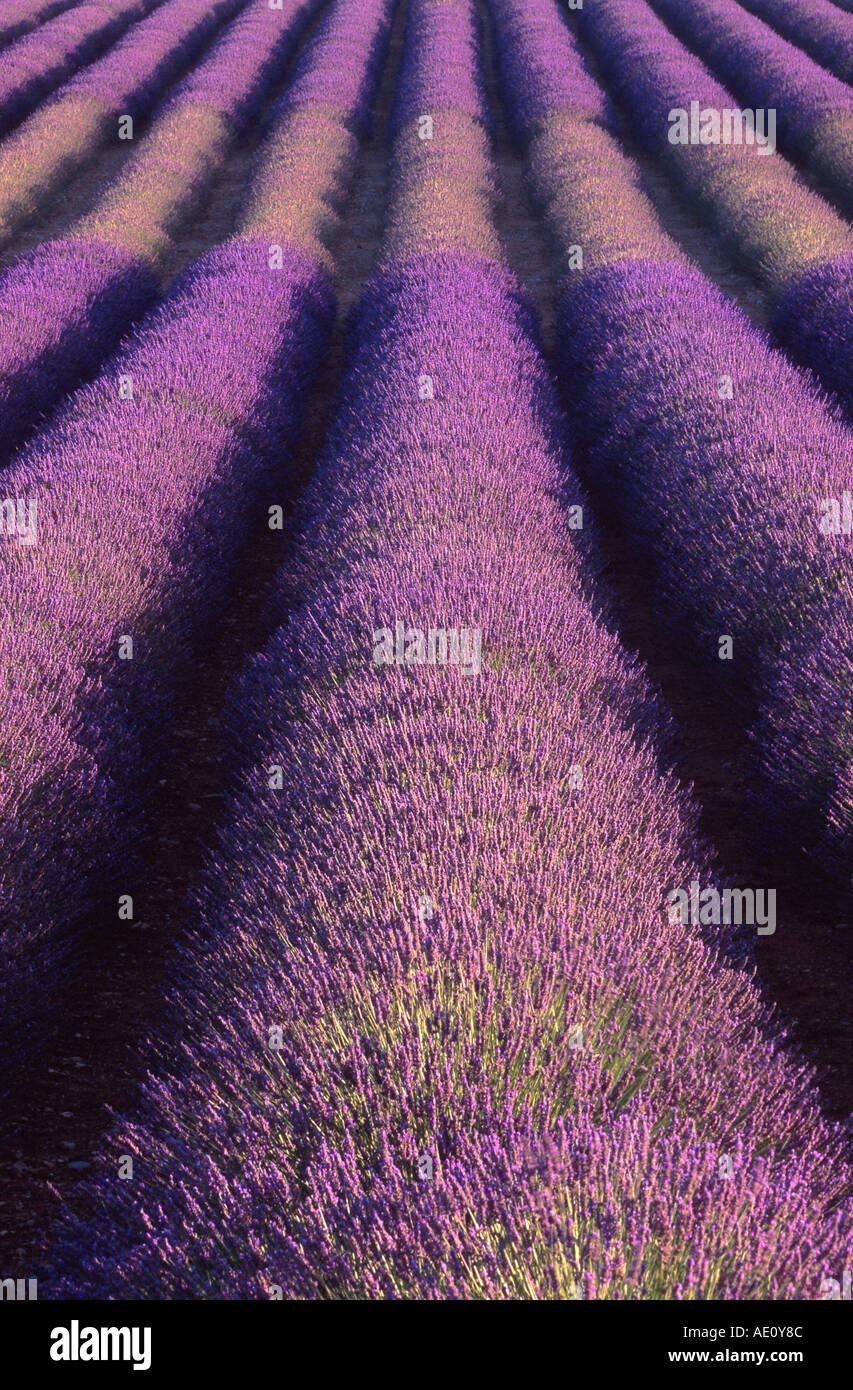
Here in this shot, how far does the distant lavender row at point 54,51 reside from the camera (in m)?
14.1

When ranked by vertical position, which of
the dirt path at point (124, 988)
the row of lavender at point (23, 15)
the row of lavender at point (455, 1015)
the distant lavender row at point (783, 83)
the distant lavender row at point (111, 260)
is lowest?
the dirt path at point (124, 988)

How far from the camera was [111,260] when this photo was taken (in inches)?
348

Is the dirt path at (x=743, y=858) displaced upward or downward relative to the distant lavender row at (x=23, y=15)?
downward

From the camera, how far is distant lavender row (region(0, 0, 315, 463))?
23.7 feet

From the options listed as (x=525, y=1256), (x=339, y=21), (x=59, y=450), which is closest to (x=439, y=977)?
(x=525, y=1256)

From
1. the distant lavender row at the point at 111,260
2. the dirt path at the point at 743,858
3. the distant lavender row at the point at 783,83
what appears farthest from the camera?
the distant lavender row at the point at 783,83

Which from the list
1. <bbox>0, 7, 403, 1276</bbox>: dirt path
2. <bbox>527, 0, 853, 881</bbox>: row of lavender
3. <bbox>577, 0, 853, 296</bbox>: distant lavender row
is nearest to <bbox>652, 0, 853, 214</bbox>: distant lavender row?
<bbox>577, 0, 853, 296</bbox>: distant lavender row

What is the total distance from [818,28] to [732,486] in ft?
43.8

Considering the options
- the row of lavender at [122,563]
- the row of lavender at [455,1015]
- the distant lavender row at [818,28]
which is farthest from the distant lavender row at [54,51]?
the row of lavender at [455,1015]

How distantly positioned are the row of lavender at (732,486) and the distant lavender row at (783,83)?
3471 millimetres

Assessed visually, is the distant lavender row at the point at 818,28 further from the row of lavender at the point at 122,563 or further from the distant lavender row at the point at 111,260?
the row of lavender at the point at 122,563

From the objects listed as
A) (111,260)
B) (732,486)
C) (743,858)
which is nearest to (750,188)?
(111,260)

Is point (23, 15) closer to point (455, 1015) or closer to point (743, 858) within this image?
point (743, 858)

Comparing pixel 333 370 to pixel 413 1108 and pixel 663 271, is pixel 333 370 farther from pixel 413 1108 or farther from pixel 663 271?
pixel 413 1108
